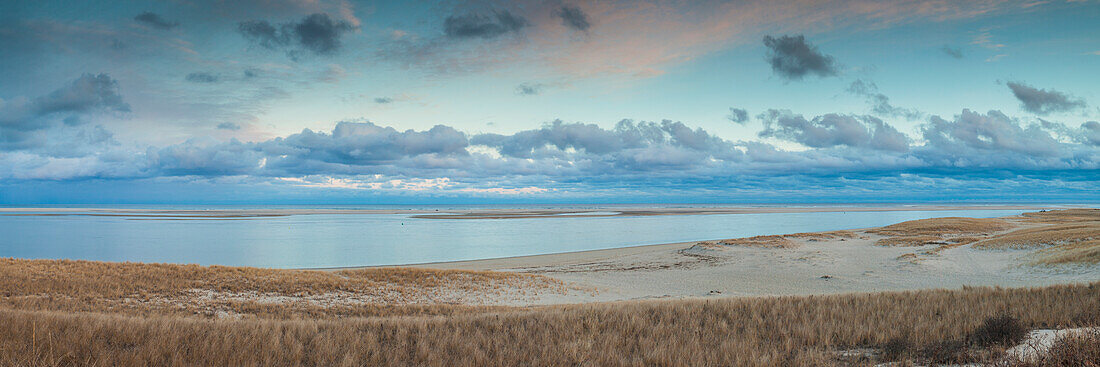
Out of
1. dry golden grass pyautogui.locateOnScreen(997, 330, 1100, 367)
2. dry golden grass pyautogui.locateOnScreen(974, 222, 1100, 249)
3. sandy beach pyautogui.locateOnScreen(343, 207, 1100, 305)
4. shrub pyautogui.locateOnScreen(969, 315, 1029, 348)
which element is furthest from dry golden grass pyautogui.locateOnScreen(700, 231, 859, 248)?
dry golden grass pyautogui.locateOnScreen(997, 330, 1100, 367)

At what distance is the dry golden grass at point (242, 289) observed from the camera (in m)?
15.4

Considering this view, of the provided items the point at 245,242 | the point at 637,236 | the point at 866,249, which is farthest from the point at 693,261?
the point at 245,242

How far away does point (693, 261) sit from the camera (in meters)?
35.6

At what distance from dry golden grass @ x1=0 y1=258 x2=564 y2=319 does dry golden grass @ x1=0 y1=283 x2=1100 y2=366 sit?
6.80 meters

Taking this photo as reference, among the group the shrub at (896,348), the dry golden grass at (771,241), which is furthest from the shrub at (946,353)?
the dry golden grass at (771,241)

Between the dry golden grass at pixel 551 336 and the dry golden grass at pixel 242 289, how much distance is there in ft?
22.3

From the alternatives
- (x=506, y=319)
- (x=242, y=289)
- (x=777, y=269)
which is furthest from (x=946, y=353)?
(x=777, y=269)

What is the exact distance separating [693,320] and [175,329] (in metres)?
7.75

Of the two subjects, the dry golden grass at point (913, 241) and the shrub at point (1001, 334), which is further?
the dry golden grass at point (913, 241)

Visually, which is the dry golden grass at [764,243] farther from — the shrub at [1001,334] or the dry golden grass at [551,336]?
the shrub at [1001,334]

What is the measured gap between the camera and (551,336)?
7781 mm

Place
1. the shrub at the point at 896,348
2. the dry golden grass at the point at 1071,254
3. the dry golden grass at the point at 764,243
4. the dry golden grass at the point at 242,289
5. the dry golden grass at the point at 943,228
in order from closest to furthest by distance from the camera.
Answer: the shrub at the point at 896,348 < the dry golden grass at the point at 242,289 < the dry golden grass at the point at 1071,254 < the dry golden grass at the point at 764,243 < the dry golden grass at the point at 943,228

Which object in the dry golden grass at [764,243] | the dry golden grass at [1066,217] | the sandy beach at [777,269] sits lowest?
the sandy beach at [777,269]

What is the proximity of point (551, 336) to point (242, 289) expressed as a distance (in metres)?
15.7
